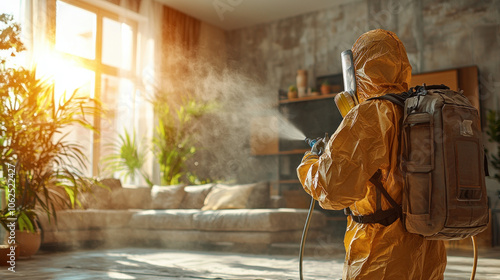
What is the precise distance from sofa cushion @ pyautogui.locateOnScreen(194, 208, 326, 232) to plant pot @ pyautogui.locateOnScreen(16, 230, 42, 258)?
4.76ft

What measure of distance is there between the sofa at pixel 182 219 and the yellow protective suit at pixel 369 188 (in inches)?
125

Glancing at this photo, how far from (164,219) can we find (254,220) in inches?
42.1

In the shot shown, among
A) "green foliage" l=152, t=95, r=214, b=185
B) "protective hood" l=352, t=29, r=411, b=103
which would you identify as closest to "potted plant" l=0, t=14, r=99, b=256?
"green foliage" l=152, t=95, r=214, b=185

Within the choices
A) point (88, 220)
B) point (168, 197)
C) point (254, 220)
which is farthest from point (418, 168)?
point (168, 197)

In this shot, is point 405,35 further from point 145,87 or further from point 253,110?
point 145,87

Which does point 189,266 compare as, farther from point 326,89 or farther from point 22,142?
point 326,89

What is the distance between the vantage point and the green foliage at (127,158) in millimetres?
6066

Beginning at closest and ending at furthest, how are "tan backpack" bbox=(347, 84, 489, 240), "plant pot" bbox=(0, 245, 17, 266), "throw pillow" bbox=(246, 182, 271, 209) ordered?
"tan backpack" bbox=(347, 84, 489, 240) → "plant pot" bbox=(0, 245, 17, 266) → "throw pillow" bbox=(246, 182, 271, 209)

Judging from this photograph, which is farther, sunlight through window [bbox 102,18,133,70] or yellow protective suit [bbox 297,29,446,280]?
sunlight through window [bbox 102,18,133,70]

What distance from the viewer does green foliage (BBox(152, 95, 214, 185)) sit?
20.3 feet

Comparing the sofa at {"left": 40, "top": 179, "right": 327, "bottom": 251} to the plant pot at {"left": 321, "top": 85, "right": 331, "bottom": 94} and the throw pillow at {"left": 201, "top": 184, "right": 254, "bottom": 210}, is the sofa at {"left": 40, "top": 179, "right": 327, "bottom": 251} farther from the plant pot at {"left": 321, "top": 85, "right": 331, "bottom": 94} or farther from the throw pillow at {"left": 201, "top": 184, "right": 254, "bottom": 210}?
the plant pot at {"left": 321, "top": 85, "right": 331, "bottom": 94}

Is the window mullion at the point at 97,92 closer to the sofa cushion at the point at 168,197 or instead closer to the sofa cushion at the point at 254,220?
the sofa cushion at the point at 168,197

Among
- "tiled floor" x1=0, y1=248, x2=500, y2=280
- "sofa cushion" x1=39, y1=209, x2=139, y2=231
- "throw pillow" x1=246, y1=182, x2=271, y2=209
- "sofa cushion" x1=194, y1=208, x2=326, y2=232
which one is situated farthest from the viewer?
"throw pillow" x1=246, y1=182, x2=271, y2=209

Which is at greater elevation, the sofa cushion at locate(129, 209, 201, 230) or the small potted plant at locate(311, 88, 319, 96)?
the small potted plant at locate(311, 88, 319, 96)
